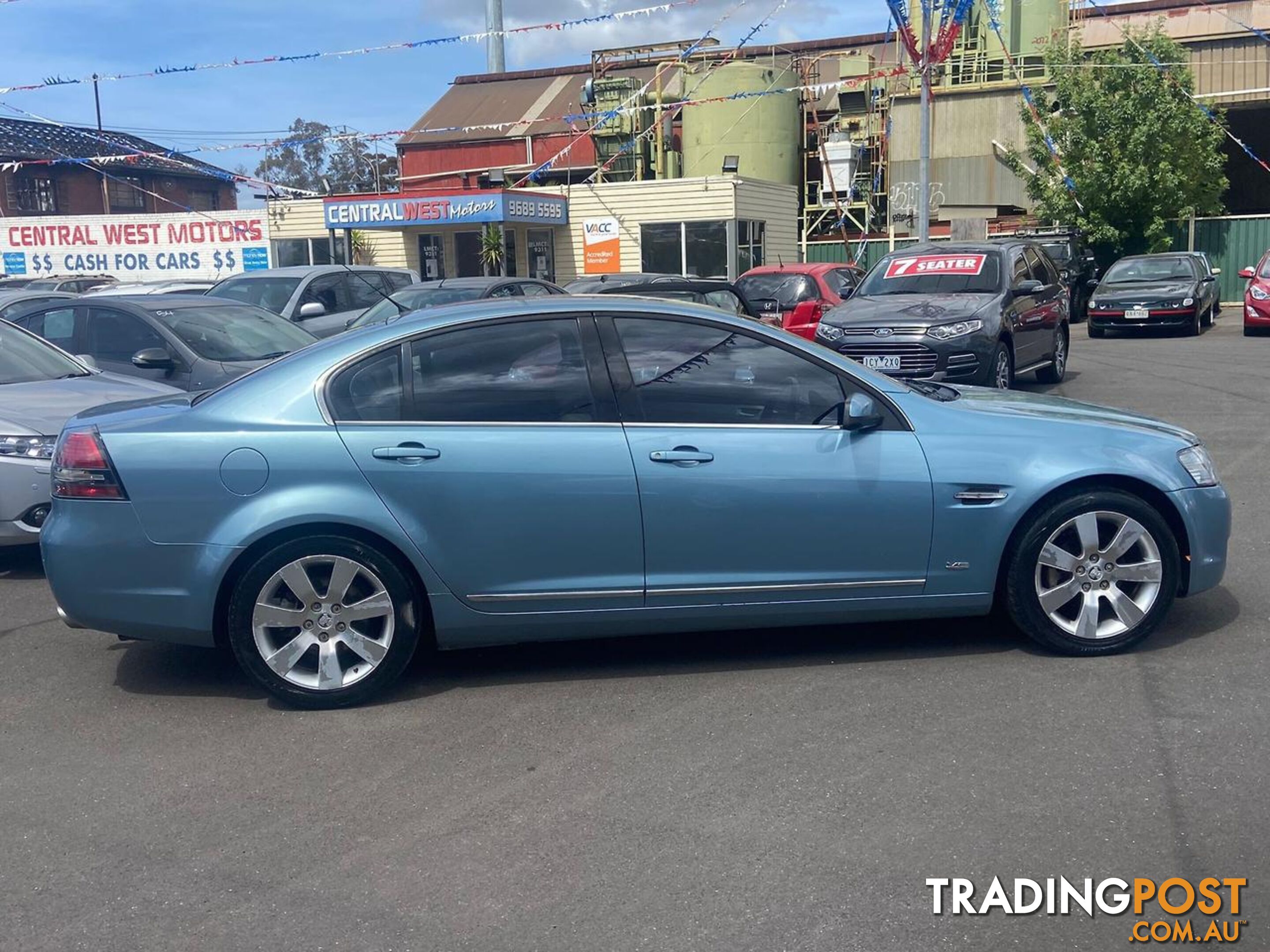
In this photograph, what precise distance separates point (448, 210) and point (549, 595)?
24.5m

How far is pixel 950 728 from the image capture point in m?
4.45

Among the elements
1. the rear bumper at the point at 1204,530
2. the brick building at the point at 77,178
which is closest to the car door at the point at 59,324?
the rear bumper at the point at 1204,530

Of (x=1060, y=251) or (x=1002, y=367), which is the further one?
(x=1060, y=251)

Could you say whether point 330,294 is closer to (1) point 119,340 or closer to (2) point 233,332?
(2) point 233,332

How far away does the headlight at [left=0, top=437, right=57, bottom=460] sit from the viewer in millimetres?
6824

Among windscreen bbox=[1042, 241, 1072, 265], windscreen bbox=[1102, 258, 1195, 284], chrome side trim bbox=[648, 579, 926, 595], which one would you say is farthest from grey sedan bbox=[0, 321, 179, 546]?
windscreen bbox=[1042, 241, 1072, 265]

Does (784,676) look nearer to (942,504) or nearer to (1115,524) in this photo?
(942,504)

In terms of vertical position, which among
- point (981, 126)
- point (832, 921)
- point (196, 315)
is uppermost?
point (981, 126)

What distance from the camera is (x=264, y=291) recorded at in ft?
50.3

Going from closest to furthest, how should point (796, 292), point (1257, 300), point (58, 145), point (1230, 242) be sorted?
point (796, 292)
point (1257, 300)
point (1230, 242)
point (58, 145)

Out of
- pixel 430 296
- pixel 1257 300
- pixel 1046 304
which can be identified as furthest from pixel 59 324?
pixel 1257 300

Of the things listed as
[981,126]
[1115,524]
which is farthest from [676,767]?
[981,126]

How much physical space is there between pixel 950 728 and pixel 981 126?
33.4 metres

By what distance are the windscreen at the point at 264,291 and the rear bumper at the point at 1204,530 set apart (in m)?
12.0
